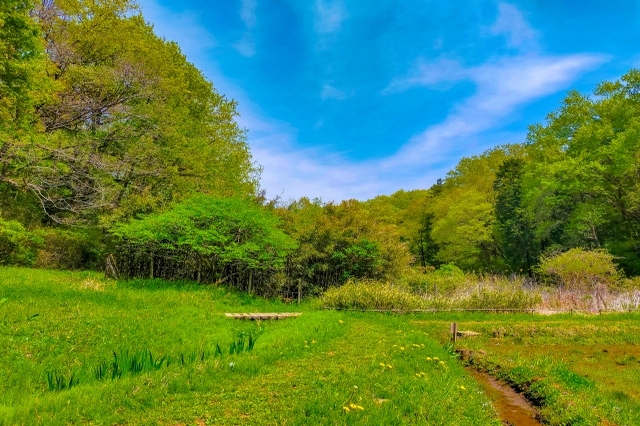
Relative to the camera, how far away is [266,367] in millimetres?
5625

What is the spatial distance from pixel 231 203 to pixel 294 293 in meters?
7.71

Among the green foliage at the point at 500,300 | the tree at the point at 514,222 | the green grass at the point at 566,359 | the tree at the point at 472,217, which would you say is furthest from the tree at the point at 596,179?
the green grass at the point at 566,359

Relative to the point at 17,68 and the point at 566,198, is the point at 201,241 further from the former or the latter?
the point at 566,198

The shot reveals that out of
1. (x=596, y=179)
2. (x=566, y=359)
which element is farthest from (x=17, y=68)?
(x=596, y=179)

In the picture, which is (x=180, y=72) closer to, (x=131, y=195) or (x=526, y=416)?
(x=131, y=195)

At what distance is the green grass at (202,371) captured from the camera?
3883 mm

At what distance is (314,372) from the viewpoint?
543cm

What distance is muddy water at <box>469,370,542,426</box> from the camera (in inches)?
212

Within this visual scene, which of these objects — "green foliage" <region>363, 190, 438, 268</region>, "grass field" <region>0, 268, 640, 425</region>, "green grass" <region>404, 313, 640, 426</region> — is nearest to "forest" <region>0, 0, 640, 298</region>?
"grass field" <region>0, 268, 640, 425</region>

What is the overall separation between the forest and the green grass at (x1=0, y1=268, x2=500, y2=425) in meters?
5.45

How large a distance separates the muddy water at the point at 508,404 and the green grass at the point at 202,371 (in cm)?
38

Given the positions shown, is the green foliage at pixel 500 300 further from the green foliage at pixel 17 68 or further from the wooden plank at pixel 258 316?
the green foliage at pixel 17 68

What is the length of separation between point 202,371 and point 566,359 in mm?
8553

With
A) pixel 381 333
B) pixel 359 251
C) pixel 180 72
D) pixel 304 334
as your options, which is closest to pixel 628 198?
pixel 359 251
